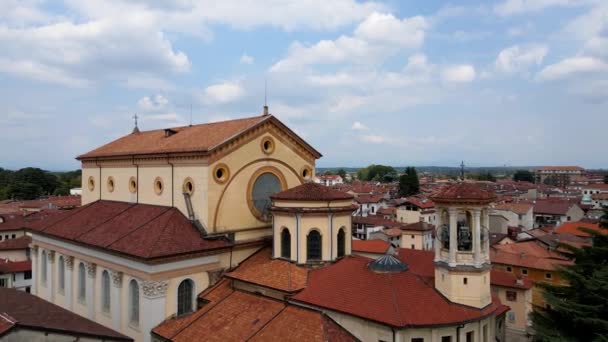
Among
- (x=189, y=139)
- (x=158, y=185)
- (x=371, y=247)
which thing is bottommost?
(x=371, y=247)

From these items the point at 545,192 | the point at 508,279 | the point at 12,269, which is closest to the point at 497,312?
the point at 508,279

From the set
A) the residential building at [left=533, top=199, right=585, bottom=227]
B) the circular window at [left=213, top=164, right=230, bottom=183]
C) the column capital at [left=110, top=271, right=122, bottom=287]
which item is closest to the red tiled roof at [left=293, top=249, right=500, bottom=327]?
the circular window at [left=213, top=164, right=230, bottom=183]

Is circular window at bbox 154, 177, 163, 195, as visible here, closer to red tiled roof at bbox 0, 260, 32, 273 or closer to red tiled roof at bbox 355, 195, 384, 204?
red tiled roof at bbox 0, 260, 32, 273

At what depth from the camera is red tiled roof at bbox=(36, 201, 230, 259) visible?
22.5m

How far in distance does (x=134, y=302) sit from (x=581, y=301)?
2141 cm

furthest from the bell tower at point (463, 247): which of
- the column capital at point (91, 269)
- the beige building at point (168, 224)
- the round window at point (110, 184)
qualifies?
the round window at point (110, 184)

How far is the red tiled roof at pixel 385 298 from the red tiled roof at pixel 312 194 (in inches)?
154

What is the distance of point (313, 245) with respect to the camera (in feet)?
77.1

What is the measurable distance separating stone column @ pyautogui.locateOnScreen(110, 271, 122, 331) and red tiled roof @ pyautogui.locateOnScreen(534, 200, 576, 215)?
81840 millimetres

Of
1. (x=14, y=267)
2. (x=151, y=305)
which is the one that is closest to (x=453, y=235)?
(x=151, y=305)

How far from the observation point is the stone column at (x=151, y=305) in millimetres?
21531

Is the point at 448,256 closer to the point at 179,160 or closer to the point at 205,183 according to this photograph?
the point at 205,183

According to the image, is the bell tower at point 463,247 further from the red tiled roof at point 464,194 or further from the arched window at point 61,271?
the arched window at point 61,271

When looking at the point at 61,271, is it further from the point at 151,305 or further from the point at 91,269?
the point at 151,305
